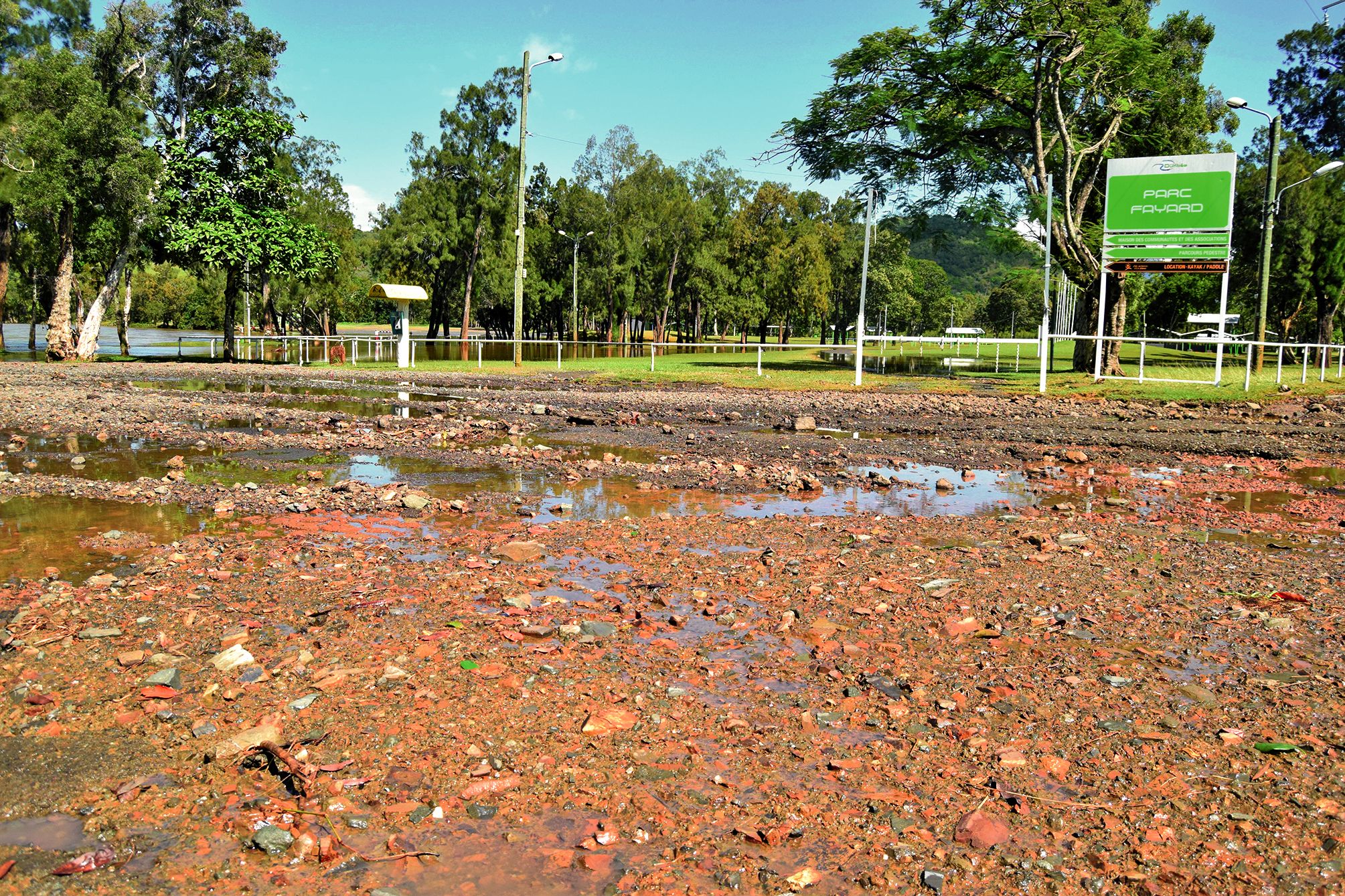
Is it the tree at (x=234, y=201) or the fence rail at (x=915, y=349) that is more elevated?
the tree at (x=234, y=201)

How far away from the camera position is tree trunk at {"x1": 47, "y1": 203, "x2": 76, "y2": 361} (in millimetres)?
33125

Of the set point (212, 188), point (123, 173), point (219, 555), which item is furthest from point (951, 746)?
point (212, 188)

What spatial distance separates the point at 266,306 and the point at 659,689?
53.5 meters

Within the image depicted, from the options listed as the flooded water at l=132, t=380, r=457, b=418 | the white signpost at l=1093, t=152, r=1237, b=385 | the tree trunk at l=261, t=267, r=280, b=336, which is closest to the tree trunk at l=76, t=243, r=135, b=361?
the tree trunk at l=261, t=267, r=280, b=336

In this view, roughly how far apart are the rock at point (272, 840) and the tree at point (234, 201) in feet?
119

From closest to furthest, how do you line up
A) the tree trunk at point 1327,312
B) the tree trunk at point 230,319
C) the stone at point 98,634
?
the stone at point 98,634
the tree trunk at point 230,319
the tree trunk at point 1327,312

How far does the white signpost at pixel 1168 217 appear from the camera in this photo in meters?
26.3

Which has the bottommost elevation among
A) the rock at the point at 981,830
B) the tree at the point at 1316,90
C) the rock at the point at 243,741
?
the rock at the point at 981,830

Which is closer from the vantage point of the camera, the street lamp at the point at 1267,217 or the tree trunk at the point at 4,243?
the street lamp at the point at 1267,217

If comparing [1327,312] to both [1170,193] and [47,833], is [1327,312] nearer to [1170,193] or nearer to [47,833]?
[1170,193]

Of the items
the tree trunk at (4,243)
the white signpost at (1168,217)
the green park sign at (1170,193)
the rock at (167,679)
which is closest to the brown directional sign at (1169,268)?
the white signpost at (1168,217)

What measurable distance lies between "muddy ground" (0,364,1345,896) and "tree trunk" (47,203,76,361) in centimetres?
2857

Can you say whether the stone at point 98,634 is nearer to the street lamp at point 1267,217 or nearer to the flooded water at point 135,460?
the flooded water at point 135,460

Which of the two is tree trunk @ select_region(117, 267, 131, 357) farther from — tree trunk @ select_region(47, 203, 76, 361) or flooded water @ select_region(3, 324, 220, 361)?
tree trunk @ select_region(47, 203, 76, 361)
